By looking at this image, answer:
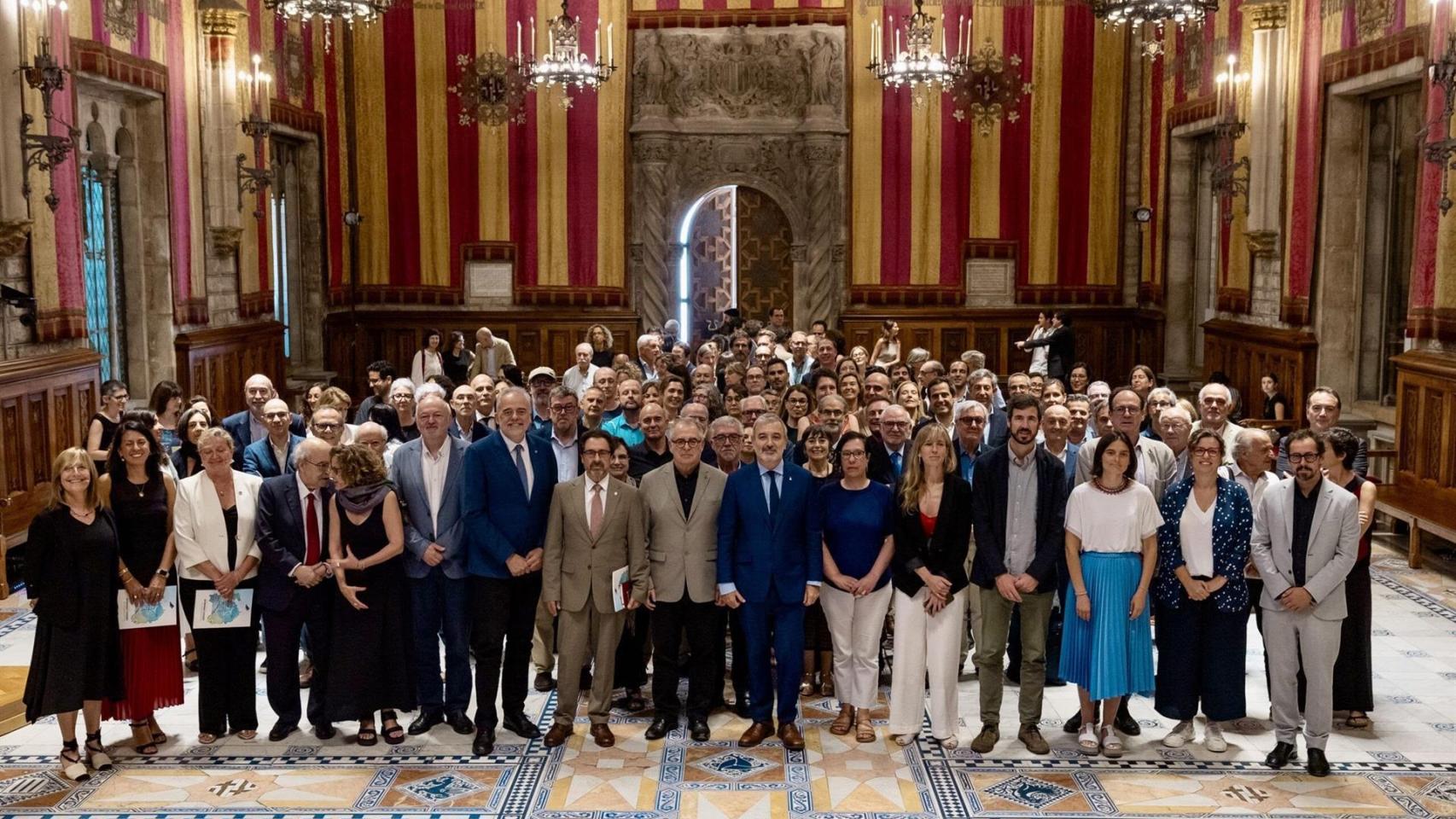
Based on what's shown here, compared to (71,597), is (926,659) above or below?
below

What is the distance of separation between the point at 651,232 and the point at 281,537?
11232 millimetres

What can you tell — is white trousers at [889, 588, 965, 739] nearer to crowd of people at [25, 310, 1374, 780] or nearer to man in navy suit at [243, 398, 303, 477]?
Result: crowd of people at [25, 310, 1374, 780]

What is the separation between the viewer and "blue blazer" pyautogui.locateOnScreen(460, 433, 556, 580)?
5.94m

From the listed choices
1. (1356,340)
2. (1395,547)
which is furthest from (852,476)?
(1356,340)

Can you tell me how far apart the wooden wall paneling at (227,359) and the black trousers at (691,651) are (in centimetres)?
757

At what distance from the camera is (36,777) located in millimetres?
5703

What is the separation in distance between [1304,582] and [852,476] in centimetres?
182

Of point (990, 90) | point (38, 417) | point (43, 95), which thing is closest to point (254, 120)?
point (43, 95)

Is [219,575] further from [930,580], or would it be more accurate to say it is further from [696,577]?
[930,580]

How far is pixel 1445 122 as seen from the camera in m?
9.64

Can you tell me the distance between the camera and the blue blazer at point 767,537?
588cm

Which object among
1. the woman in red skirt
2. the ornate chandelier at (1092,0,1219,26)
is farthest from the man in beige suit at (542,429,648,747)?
the ornate chandelier at (1092,0,1219,26)

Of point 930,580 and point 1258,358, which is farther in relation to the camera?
point 1258,358

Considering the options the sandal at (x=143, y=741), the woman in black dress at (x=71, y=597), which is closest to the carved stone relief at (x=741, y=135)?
the sandal at (x=143, y=741)
